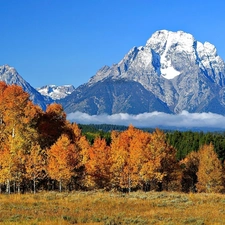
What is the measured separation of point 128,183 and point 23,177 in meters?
24.0

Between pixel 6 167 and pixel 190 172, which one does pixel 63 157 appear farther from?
pixel 190 172

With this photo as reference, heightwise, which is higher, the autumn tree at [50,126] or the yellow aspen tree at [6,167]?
the autumn tree at [50,126]

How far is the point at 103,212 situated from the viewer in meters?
34.0

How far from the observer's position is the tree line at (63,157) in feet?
195

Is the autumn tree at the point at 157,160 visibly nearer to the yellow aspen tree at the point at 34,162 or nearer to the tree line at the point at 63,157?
the tree line at the point at 63,157

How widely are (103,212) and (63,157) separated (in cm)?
2960

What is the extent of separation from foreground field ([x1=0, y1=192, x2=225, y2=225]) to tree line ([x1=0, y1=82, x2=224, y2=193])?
48.9 ft

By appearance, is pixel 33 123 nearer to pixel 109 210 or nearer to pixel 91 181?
pixel 91 181

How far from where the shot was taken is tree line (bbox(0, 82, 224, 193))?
195 feet

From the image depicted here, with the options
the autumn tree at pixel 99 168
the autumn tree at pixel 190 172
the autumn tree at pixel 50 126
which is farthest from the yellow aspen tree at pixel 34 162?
the autumn tree at pixel 190 172

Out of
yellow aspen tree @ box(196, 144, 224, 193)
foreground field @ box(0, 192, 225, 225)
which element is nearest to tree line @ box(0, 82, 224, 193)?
yellow aspen tree @ box(196, 144, 224, 193)

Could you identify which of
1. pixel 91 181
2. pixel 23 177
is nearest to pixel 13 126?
pixel 23 177

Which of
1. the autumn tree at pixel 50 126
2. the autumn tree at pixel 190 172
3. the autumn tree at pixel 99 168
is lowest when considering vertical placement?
the autumn tree at pixel 190 172

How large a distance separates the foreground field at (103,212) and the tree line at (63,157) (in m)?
14.9
